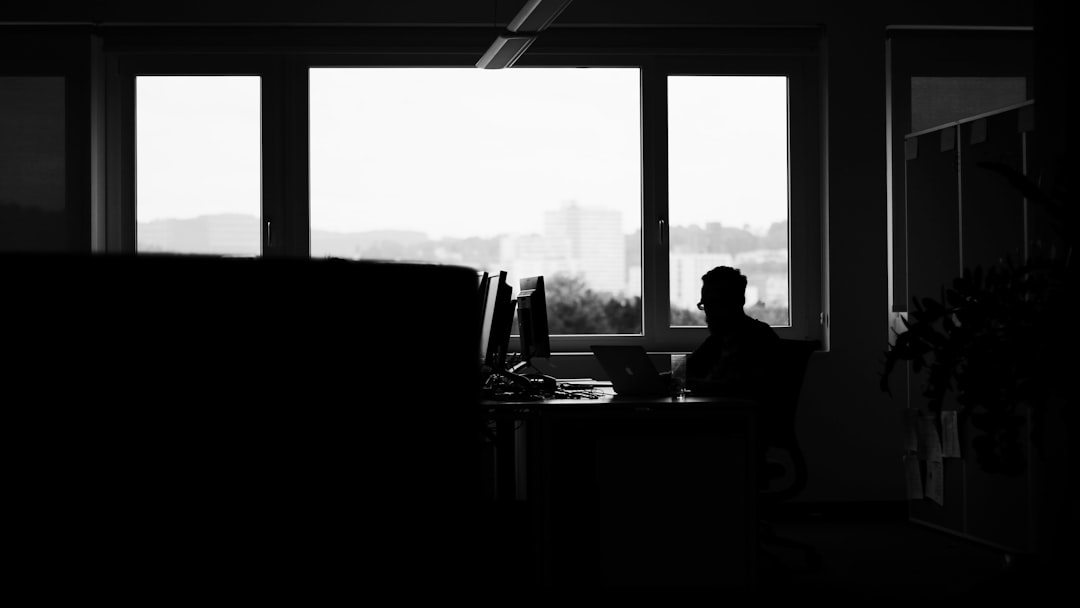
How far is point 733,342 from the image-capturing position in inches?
158

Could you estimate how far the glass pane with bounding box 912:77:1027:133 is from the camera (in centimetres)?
548

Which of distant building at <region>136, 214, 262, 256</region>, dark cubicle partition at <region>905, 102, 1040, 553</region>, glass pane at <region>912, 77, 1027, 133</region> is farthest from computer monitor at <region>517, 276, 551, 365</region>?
glass pane at <region>912, 77, 1027, 133</region>

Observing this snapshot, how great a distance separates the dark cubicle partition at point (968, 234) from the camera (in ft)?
13.7

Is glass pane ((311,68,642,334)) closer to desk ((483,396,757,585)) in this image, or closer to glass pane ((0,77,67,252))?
glass pane ((0,77,67,252))

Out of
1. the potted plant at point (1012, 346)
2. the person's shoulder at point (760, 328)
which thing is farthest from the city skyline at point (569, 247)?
the potted plant at point (1012, 346)

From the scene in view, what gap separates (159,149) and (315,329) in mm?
5303

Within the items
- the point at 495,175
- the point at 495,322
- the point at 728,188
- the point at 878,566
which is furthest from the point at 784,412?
the point at 495,175

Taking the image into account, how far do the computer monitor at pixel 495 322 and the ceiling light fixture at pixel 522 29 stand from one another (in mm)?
1039

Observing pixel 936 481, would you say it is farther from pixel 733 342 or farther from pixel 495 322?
pixel 495 322

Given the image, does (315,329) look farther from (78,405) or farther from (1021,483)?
(1021,483)

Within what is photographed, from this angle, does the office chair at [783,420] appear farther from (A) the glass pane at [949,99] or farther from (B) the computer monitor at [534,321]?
(A) the glass pane at [949,99]

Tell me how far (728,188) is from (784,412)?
80.9 inches

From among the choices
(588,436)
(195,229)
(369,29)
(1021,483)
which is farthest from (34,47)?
(1021,483)

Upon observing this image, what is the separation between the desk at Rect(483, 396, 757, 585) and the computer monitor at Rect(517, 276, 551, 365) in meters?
0.63
